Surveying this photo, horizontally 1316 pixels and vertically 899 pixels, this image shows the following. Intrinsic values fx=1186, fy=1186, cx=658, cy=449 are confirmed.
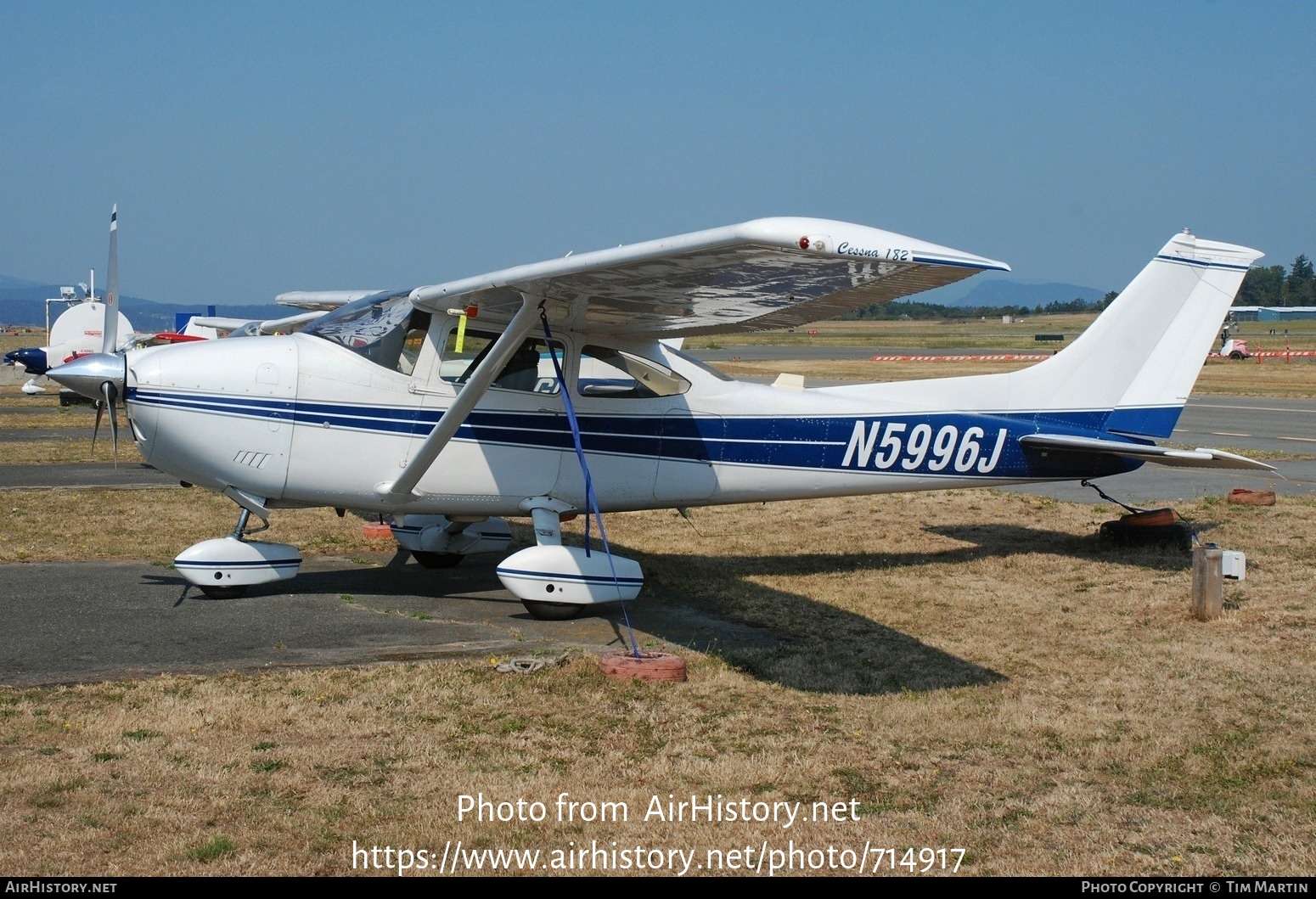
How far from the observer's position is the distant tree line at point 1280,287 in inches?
A: 5310

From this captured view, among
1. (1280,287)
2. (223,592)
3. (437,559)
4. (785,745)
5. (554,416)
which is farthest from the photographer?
(1280,287)

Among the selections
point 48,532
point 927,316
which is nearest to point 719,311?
point 48,532

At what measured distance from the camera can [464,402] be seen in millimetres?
8336

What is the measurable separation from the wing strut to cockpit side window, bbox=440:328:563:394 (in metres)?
0.25

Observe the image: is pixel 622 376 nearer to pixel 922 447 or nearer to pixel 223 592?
pixel 922 447

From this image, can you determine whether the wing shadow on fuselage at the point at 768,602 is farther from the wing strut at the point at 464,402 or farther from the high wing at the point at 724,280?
the high wing at the point at 724,280

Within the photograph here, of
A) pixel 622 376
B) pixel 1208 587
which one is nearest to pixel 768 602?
pixel 622 376

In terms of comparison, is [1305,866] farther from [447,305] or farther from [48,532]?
[48,532]

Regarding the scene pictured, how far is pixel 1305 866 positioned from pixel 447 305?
6.27 m

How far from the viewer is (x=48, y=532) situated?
1192cm

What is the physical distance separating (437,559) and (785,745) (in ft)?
17.7

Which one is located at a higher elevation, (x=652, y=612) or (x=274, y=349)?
(x=274, y=349)

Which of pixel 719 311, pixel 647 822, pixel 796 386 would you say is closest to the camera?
pixel 647 822

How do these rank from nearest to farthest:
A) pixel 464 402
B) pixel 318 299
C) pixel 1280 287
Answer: pixel 464 402 < pixel 318 299 < pixel 1280 287
